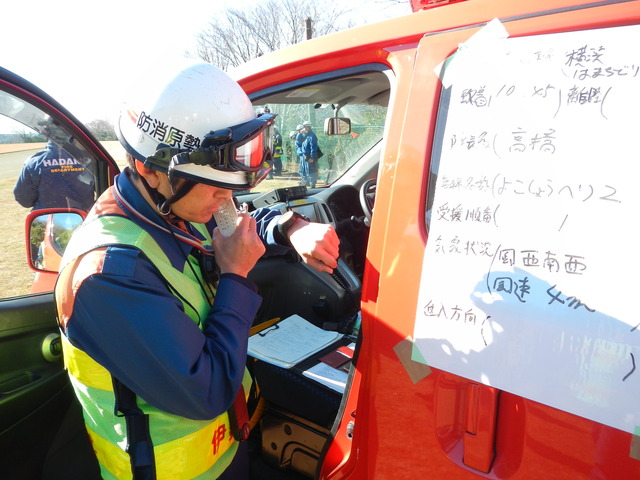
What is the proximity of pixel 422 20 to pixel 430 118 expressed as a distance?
311 mm

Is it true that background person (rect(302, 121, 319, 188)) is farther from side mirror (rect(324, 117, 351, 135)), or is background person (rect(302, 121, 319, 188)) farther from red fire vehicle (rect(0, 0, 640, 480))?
red fire vehicle (rect(0, 0, 640, 480))

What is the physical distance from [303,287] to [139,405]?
157cm

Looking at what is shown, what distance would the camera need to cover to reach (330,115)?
2725mm

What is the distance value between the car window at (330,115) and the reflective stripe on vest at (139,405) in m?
0.49

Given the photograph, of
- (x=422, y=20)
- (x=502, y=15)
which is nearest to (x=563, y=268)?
(x=502, y=15)

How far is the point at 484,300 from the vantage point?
1.02 m

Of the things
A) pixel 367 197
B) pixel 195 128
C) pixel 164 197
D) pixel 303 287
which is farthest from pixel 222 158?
pixel 367 197

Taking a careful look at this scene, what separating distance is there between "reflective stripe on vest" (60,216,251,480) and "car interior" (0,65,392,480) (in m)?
0.41

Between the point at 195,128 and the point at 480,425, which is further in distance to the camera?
the point at 195,128

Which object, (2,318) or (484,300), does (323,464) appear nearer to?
(484,300)

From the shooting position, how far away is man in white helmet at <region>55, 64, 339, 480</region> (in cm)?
108

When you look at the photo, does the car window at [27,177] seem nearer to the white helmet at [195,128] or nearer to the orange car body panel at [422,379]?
the white helmet at [195,128]

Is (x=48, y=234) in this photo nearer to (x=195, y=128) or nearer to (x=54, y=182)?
(x=54, y=182)

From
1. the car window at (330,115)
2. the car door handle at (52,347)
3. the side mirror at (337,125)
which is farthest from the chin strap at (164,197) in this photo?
the side mirror at (337,125)
